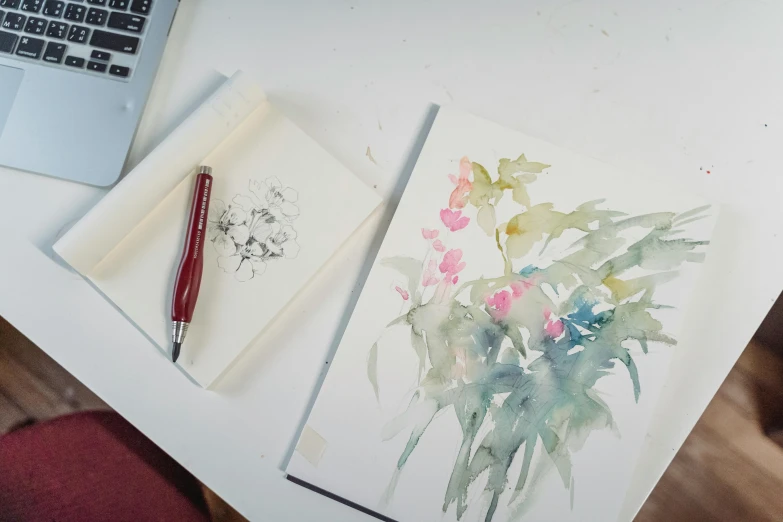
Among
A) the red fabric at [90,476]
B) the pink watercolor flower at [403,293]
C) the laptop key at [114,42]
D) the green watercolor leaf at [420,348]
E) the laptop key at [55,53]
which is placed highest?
the laptop key at [114,42]

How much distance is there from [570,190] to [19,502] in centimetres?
65

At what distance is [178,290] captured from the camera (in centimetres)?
46

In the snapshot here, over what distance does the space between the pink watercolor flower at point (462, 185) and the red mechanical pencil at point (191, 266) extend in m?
0.22

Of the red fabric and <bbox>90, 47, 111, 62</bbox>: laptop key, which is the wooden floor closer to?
the red fabric

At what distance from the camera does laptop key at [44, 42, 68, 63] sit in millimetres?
530

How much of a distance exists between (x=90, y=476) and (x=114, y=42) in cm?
47

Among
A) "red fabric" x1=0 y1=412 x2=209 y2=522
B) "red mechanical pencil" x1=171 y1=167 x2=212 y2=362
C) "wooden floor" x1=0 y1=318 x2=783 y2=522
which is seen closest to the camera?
"red mechanical pencil" x1=171 y1=167 x2=212 y2=362

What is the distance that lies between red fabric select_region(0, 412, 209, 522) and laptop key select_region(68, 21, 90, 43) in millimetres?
429

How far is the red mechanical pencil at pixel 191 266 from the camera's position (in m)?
0.46

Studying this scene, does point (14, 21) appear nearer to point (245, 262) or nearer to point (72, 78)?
point (72, 78)

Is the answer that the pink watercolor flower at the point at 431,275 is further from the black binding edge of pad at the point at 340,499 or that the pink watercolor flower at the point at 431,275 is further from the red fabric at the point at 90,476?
the red fabric at the point at 90,476

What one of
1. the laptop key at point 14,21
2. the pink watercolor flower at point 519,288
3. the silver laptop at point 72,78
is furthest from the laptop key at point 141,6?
the pink watercolor flower at point 519,288

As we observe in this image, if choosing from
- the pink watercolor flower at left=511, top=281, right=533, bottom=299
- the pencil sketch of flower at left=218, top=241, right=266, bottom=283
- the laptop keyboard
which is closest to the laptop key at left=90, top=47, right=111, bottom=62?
the laptop keyboard

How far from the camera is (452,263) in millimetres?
495
